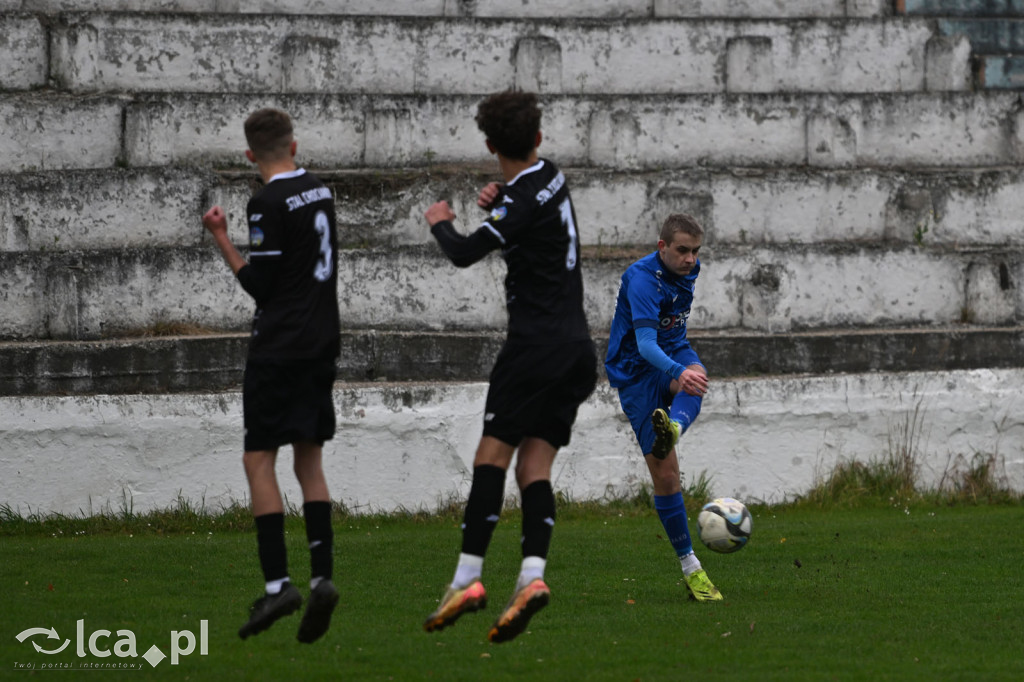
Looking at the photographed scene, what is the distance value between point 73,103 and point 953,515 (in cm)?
1088

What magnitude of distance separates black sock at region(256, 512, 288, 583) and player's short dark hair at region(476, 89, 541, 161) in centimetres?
217

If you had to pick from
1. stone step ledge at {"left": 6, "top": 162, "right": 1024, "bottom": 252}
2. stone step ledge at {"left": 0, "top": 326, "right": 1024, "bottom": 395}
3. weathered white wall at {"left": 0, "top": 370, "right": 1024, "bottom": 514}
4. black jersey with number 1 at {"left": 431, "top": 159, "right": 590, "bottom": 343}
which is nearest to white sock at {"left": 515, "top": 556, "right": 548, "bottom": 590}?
black jersey with number 1 at {"left": 431, "top": 159, "right": 590, "bottom": 343}

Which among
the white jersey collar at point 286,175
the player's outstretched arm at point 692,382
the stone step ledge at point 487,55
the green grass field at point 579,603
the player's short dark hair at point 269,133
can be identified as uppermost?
the stone step ledge at point 487,55

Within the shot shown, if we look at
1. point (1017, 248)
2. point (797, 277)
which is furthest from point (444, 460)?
point (1017, 248)

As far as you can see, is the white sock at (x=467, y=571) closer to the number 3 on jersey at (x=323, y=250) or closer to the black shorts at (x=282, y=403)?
the black shorts at (x=282, y=403)

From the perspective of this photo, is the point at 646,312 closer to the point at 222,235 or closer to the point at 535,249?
the point at 535,249

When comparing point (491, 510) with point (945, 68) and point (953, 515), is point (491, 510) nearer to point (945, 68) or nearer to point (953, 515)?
point (953, 515)

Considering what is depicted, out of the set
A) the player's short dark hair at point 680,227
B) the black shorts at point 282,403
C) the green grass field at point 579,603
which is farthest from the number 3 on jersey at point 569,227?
the green grass field at point 579,603

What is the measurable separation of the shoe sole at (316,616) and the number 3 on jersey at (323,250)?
1.58 meters

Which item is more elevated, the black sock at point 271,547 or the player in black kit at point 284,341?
the player in black kit at point 284,341

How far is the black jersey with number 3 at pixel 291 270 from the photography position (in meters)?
6.74

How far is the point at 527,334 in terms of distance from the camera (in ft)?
22.3

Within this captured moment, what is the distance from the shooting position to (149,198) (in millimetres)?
15133

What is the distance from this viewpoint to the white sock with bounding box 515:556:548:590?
6.59 m
